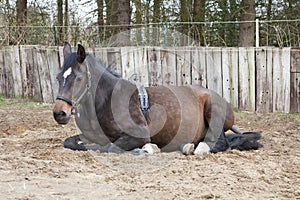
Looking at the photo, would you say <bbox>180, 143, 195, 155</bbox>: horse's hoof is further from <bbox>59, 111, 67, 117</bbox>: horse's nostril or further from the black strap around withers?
<bbox>59, 111, 67, 117</bbox>: horse's nostril

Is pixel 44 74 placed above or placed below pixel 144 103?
above

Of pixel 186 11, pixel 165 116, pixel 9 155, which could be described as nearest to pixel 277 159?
pixel 165 116

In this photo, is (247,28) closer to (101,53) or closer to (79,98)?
(101,53)

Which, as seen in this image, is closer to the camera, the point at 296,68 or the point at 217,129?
the point at 217,129

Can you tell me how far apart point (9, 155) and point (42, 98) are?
19.7 feet

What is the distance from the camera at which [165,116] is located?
5062mm

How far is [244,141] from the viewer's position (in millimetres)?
5348

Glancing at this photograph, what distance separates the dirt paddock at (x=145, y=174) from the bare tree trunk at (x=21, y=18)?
24.0 feet

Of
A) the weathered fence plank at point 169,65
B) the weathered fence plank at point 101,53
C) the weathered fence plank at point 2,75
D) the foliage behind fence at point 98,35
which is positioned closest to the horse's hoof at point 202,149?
the weathered fence plank at point 169,65

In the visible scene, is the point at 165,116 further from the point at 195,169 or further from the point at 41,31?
the point at 41,31

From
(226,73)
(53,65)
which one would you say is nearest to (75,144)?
(226,73)

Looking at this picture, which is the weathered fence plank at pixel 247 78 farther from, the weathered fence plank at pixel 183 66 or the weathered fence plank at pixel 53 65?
the weathered fence plank at pixel 53 65

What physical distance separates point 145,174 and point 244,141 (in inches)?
72.2

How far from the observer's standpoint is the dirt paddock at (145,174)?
3.34 meters
